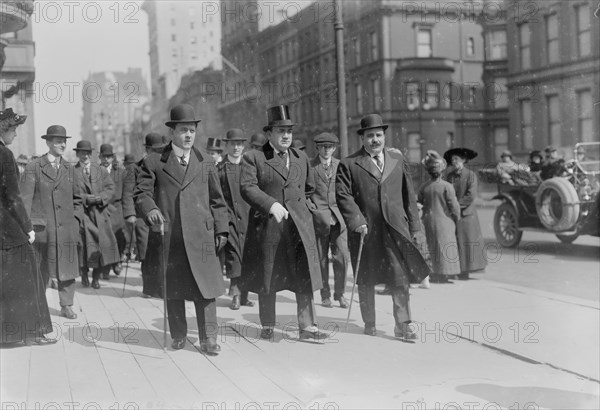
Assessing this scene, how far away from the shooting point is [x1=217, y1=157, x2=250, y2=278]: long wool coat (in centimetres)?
930

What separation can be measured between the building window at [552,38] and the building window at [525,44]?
4.57ft

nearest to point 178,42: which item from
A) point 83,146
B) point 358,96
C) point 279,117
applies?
point 358,96

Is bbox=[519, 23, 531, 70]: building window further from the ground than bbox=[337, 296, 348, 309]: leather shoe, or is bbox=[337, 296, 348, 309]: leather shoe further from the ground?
bbox=[519, 23, 531, 70]: building window

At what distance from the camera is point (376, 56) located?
41219 mm

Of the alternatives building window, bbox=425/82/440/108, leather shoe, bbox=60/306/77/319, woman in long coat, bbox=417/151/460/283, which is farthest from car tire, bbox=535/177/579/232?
building window, bbox=425/82/440/108

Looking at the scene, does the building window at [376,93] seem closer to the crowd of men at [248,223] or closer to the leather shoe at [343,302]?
the leather shoe at [343,302]

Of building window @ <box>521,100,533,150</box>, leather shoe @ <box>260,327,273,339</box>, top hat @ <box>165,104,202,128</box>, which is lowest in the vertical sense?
leather shoe @ <box>260,327,273,339</box>

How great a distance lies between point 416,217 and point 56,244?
3.90m

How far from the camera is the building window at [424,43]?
42.0 m

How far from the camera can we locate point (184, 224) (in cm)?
643

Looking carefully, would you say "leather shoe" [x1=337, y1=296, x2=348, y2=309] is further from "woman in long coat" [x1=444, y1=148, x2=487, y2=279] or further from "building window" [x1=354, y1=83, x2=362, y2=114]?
"building window" [x1=354, y1=83, x2=362, y2=114]

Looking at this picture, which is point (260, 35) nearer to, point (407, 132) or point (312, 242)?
point (407, 132)

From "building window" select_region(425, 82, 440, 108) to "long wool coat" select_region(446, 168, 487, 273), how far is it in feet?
99.7

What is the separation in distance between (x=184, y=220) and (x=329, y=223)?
2656 mm
